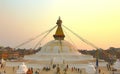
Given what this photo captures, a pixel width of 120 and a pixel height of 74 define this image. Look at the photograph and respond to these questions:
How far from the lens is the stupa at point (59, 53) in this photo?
3547cm

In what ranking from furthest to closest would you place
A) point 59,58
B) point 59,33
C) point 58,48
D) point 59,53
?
point 59,33
point 58,48
point 59,53
point 59,58

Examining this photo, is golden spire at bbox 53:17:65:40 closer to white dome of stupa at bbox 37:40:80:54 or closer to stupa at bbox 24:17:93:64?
stupa at bbox 24:17:93:64

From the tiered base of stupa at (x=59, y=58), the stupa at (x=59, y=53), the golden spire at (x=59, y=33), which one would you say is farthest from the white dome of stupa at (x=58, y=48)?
the tiered base of stupa at (x=59, y=58)

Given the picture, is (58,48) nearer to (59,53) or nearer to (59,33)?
(59,53)

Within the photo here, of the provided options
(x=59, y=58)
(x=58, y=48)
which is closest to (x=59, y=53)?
(x=58, y=48)

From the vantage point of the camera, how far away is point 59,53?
37.8 meters

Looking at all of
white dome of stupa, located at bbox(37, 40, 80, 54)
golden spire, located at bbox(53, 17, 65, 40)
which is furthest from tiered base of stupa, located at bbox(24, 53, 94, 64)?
golden spire, located at bbox(53, 17, 65, 40)

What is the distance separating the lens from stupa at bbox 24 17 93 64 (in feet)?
116

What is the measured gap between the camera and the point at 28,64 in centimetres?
3403

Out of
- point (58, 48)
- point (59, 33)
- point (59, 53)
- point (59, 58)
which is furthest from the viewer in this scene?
point (59, 33)

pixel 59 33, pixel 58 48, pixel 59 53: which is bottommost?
pixel 59 53

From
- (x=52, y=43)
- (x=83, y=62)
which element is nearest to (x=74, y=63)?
(x=83, y=62)

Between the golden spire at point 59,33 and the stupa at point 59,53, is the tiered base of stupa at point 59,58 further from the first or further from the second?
the golden spire at point 59,33

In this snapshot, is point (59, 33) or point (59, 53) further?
point (59, 33)
